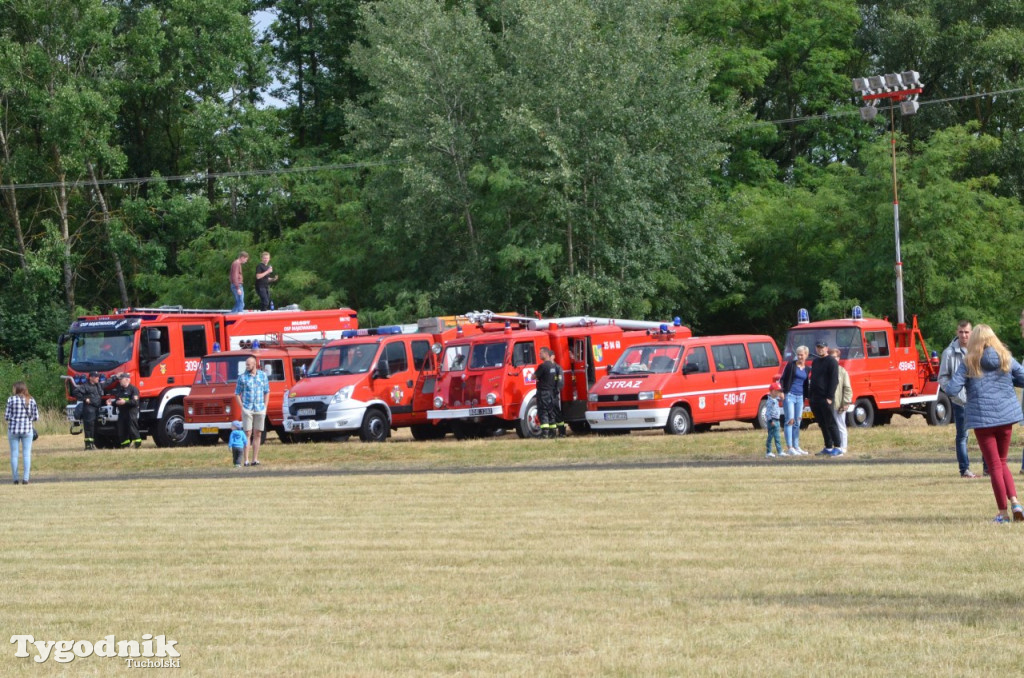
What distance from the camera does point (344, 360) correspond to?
30.8 meters

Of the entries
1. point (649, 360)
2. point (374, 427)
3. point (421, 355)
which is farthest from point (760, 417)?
point (374, 427)

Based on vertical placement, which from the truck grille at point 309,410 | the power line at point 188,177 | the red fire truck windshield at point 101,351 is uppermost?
the power line at point 188,177

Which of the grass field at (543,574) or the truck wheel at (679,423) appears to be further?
the truck wheel at (679,423)

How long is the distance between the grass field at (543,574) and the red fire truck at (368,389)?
8.96 m

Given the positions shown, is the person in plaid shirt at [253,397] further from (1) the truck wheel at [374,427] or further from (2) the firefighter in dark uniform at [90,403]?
(2) the firefighter in dark uniform at [90,403]

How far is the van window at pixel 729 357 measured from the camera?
30016 millimetres

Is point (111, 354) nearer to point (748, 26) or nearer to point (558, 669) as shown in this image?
point (558, 669)

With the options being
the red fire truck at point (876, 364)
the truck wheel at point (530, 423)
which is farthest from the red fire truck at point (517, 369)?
the red fire truck at point (876, 364)

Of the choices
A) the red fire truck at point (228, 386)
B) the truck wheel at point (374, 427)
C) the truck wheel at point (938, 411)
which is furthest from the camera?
the truck wheel at point (938, 411)

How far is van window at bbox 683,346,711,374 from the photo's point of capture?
29.4m

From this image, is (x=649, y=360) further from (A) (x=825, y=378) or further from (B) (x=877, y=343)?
(A) (x=825, y=378)

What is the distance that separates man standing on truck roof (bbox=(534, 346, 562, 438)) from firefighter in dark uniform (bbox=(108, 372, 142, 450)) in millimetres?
9326

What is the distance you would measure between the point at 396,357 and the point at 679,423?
6.39m

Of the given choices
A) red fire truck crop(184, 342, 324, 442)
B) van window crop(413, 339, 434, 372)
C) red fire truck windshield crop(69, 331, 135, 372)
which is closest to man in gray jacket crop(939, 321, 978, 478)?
van window crop(413, 339, 434, 372)
